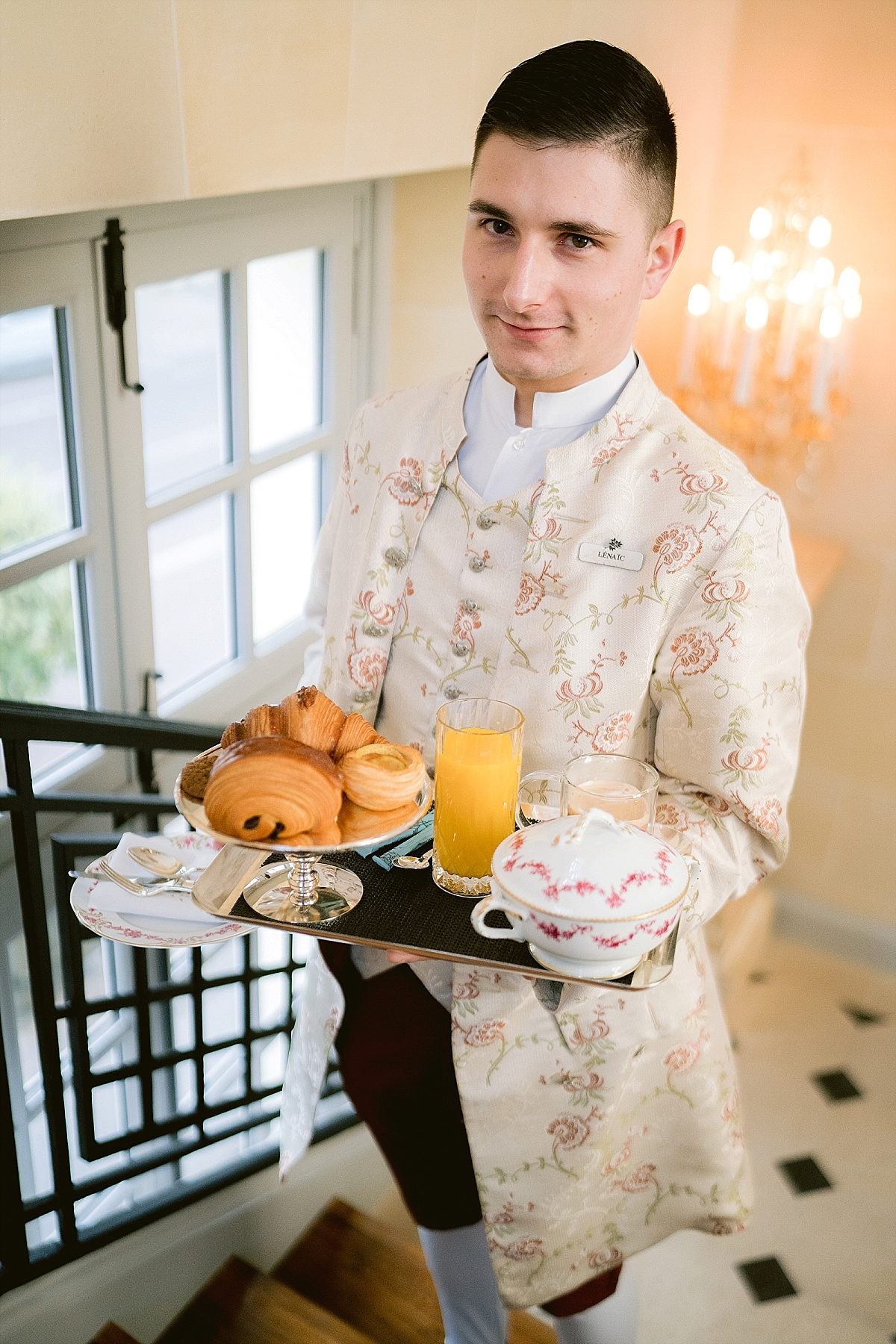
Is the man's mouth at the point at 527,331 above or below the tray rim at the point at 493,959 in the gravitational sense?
above

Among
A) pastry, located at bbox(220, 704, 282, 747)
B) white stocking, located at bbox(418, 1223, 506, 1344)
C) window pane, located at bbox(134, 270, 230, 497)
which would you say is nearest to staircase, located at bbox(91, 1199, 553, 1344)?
white stocking, located at bbox(418, 1223, 506, 1344)

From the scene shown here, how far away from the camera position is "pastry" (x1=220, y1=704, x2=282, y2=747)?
110 centimetres

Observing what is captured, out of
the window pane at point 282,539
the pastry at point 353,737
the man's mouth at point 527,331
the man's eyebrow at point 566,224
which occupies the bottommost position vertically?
the window pane at point 282,539

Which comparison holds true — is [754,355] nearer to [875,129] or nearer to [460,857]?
[875,129]

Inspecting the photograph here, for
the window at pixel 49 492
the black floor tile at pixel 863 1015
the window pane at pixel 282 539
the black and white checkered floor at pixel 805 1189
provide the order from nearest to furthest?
the window at pixel 49 492 → the black and white checkered floor at pixel 805 1189 → the window pane at pixel 282 539 → the black floor tile at pixel 863 1015

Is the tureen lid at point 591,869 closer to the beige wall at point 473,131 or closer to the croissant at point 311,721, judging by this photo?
the croissant at point 311,721

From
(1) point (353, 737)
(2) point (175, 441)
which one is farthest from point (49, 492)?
(1) point (353, 737)

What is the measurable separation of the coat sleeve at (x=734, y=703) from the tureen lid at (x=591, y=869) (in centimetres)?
20

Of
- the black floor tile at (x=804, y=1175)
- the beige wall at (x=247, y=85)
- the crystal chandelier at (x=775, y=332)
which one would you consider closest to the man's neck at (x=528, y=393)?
the beige wall at (x=247, y=85)

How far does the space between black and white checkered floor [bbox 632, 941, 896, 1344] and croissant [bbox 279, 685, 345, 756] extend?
171cm

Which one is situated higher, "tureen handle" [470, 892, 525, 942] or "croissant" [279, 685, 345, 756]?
"croissant" [279, 685, 345, 756]

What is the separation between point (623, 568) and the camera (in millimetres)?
1271

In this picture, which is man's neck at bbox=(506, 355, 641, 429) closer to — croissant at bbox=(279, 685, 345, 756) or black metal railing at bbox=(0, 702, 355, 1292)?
croissant at bbox=(279, 685, 345, 756)

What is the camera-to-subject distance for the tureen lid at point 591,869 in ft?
3.24
